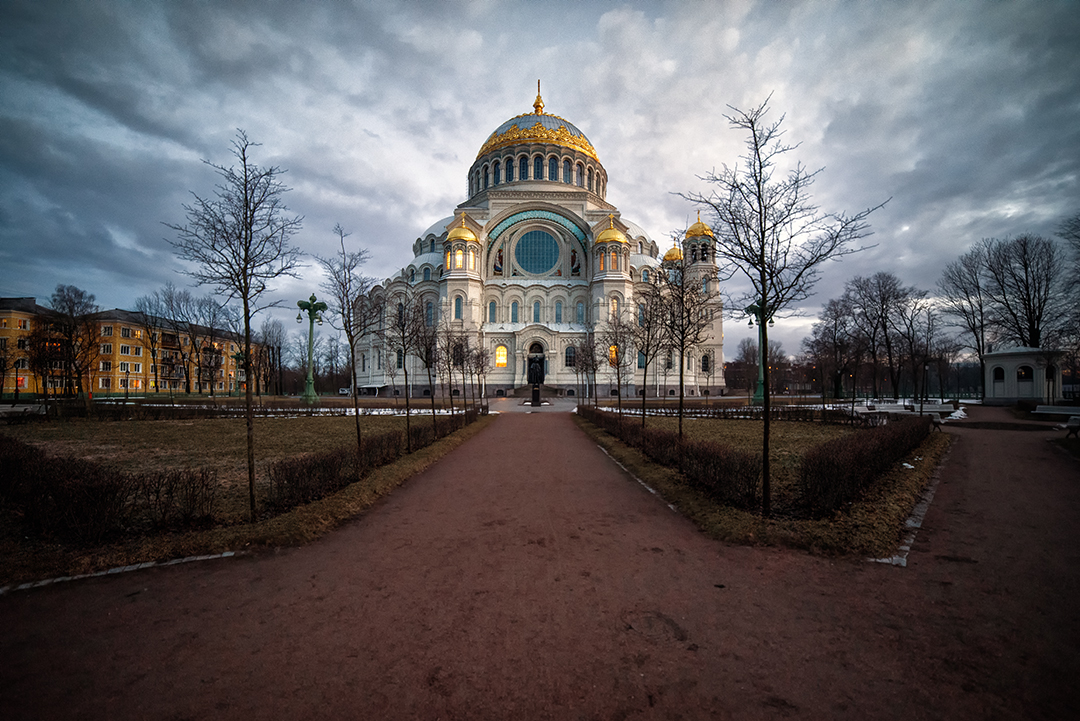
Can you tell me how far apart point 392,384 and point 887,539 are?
175 feet

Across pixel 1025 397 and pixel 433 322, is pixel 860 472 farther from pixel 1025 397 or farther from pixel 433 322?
pixel 433 322

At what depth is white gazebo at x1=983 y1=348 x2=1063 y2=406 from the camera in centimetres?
3231

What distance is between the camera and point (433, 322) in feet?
178

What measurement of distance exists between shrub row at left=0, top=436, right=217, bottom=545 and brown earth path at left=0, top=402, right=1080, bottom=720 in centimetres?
134

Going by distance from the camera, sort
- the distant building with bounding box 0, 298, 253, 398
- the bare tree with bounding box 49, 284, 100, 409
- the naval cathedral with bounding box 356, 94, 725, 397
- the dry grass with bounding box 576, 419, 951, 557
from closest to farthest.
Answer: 1. the dry grass with bounding box 576, 419, 951, 557
2. the bare tree with bounding box 49, 284, 100, 409
3. the naval cathedral with bounding box 356, 94, 725, 397
4. the distant building with bounding box 0, 298, 253, 398

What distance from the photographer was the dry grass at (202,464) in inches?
208

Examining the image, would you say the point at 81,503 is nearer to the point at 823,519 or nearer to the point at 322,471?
the point at 322,471

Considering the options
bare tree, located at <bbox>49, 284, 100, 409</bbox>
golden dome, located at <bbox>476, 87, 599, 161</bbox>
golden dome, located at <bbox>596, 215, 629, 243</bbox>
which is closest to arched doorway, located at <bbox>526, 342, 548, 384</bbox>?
golden dome, located at <bbox>596, 215, 629, 243</bbox>

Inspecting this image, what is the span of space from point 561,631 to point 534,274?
2143 inches

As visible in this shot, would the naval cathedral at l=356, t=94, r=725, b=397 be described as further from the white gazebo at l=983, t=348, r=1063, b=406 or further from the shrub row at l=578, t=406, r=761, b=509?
the shrub row at l=578, t=406, r=761, b=509

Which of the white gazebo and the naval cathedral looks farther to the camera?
the naval cathedral

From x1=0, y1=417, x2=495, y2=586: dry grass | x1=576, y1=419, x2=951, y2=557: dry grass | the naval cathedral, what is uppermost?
the naval cathedral

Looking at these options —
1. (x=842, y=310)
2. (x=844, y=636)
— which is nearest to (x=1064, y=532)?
(x=844, y=636)

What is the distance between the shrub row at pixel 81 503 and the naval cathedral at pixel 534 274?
41660 millimetres
